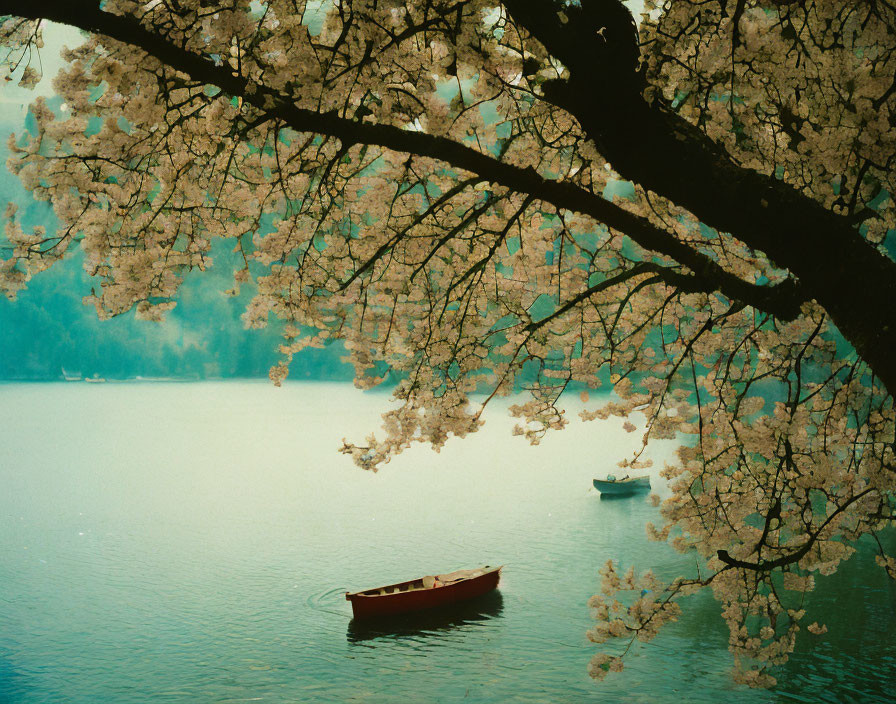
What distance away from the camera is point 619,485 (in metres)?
28.1

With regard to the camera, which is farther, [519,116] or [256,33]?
[519,116]

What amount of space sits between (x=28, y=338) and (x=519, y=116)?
67449 mm

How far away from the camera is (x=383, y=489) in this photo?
102ft

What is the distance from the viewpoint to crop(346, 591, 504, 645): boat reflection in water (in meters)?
15.7

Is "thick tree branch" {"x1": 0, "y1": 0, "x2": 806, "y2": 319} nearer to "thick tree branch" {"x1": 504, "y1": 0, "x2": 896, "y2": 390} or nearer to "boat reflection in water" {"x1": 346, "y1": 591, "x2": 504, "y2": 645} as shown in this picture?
"thick tree branch" {"x1": 504, "y1": 0, "x2": 896, "y2": 390}

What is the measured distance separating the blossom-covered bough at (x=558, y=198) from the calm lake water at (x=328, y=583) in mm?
→ 9099

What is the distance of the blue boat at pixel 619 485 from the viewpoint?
28.0 m

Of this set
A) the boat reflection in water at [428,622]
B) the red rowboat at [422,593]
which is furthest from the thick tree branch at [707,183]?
the boat reflection in water at [428,622]

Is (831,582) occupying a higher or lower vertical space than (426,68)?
lower

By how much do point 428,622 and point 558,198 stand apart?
1446 cm

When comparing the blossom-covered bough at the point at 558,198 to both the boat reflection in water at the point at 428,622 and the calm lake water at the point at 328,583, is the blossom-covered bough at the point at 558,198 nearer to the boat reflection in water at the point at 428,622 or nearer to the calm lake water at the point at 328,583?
the calm lake water at the point at 328,583

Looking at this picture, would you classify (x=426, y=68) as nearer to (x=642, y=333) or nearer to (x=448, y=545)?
(x=642, y=333)

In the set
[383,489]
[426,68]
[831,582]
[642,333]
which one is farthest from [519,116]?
[383,489]

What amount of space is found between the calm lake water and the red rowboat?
45 centimetres
